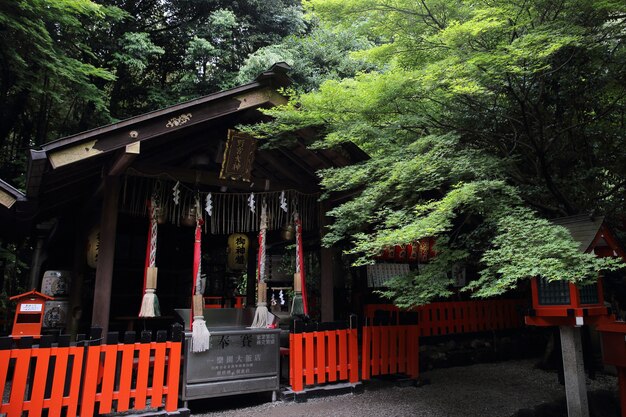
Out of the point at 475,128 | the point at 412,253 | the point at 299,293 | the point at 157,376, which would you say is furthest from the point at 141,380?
the point at 412,253

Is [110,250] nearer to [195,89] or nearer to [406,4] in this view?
[406,4]

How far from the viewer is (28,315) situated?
6395 millimetres

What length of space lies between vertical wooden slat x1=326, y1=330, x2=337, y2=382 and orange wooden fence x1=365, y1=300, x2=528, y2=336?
7.99 feet

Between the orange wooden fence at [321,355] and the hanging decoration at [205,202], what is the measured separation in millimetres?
2475

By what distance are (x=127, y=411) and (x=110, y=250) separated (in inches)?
97.1

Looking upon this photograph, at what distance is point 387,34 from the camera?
687cm

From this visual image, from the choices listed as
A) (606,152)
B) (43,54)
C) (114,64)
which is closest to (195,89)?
(114,64)

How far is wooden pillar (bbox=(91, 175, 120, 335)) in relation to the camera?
626 cm

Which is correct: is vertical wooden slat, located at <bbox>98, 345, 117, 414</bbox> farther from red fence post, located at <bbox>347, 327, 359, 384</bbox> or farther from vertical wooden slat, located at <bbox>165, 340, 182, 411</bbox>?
red fence post, located at <bbox>347, 327, 359, 384</bbox>

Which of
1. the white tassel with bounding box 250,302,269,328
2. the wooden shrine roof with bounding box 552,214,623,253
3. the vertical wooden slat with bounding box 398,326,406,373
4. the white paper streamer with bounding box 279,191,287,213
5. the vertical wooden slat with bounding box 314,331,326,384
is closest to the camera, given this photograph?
the wooden shrine roof with bounding box 552,214,623,253

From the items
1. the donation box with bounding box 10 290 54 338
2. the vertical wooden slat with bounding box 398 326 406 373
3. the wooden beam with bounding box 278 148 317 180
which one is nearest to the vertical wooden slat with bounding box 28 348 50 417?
the donation box with bounding box 10 290 54 338

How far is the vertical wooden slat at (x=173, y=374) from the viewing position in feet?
19.3

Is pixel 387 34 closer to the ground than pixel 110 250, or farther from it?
farther from it

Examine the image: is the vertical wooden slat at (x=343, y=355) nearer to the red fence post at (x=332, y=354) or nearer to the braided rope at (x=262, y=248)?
the red fence post at (x=332, y=354)
